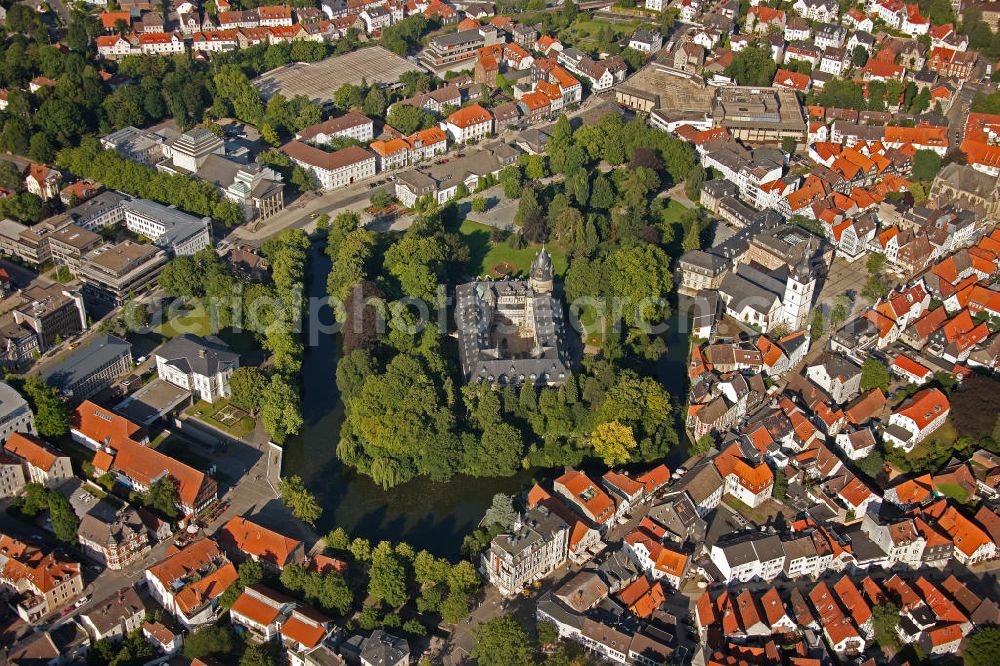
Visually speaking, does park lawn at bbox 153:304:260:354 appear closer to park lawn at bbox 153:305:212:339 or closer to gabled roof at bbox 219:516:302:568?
park lawn at bbox 153:305:212:339

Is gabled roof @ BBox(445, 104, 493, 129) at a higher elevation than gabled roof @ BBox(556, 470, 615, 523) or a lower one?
higher

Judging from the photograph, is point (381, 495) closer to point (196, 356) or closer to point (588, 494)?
point (588, 494)

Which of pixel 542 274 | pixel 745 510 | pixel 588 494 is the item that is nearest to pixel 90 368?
pixel 542 274

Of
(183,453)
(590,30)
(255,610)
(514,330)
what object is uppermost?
(590,30)

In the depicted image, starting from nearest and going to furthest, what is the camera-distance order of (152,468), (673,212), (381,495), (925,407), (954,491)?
(152,468) → (954,491) → (381,495) → (925,407) → (673,212)

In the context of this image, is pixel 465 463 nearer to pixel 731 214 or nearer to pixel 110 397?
pixel 110 397

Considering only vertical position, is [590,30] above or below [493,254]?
above

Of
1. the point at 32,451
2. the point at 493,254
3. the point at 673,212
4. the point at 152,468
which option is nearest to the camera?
the point at 152,468

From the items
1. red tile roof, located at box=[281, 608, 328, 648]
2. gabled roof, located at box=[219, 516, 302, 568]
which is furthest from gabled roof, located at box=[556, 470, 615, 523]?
red tile roof, located at box=[281, 608, 328, 648]
